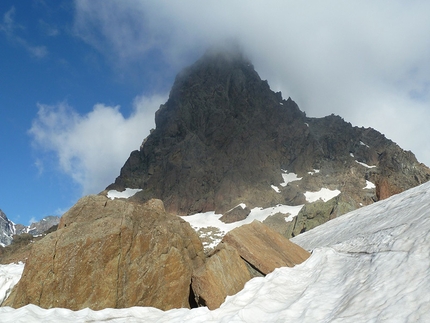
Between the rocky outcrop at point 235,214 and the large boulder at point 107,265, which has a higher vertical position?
the rocky outcrop at point 235,214

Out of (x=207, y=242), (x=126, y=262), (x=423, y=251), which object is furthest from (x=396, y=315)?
(x=207, y=242)

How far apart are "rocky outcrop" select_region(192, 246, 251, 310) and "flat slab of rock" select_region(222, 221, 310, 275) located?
0.51 m

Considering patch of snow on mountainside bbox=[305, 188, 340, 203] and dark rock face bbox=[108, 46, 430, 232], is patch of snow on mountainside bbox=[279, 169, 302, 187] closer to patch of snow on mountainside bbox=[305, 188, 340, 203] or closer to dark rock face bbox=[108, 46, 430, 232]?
dark rock face bbox=[108, 46, 430, 232]

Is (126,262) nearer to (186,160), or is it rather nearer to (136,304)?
(136,304)

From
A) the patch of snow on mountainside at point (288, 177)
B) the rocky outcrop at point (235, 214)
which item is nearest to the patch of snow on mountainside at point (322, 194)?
the patch of snow on mountainside at point (288, 177)

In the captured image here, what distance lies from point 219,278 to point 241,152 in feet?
485

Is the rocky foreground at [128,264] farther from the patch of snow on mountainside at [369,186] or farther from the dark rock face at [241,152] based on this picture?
the patch of snow on mountainside at [369,186]

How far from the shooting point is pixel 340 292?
9.05 meters

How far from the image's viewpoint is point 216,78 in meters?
193

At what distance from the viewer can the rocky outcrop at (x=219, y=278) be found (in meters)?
11.0

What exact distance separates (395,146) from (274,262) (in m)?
184

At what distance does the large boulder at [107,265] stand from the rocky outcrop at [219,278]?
3.70 ft

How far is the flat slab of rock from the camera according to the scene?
1286cm

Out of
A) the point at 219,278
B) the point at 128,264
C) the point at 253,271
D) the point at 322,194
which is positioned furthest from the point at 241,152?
the point at 219,278
